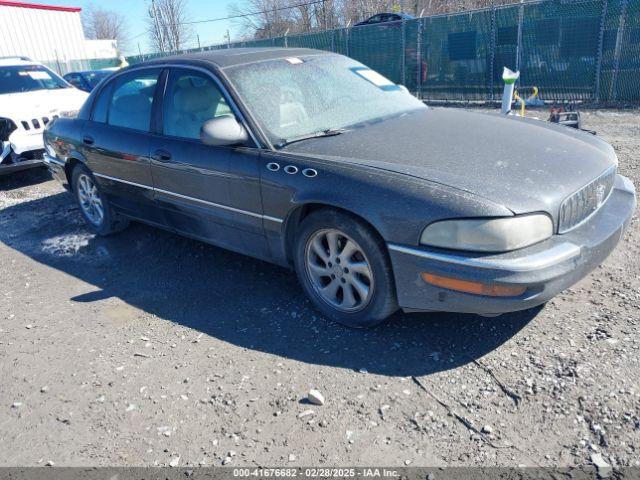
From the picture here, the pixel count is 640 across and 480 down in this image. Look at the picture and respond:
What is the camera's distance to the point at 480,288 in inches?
103

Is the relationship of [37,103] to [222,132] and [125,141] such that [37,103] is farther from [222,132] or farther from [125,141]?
[222,132]

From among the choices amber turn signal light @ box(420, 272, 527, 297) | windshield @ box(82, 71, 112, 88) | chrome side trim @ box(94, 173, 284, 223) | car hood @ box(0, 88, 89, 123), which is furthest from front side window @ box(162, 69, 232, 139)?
windshield @ box(82, 71, 112, 88)

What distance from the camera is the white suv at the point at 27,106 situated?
7.40 meters

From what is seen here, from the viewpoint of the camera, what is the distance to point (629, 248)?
13.2 feet

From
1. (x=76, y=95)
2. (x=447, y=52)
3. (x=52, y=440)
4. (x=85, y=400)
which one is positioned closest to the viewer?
(x=52, y=440)

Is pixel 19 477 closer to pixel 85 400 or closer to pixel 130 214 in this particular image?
pixel 85 400

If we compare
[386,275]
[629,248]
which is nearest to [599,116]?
[629,248]

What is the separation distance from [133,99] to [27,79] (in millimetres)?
5550

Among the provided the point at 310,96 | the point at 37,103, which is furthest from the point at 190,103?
the point at 37,103

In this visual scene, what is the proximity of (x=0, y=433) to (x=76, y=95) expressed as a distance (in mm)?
7358

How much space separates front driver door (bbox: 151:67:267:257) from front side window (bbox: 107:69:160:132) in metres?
0.26

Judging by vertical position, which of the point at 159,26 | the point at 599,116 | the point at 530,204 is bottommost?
the point at 599,116

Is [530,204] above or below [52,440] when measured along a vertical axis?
above

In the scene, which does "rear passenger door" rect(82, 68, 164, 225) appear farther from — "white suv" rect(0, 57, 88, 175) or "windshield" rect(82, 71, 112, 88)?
"windshield" rect(82, 71, 112, 88)
